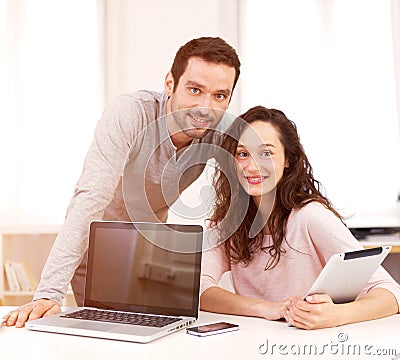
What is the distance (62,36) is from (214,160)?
2283 mm

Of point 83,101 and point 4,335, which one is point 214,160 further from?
point 83,101

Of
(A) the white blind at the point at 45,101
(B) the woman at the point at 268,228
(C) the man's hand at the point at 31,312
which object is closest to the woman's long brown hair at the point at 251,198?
(B) the woman at the point at 268,228

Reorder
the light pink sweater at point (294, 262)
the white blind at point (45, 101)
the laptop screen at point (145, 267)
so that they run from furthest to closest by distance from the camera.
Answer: the white blind at point (45, 101)
the light pink sweater at point (294, 262)
the laptop screen at point (145, 267)

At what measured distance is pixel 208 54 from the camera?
1839 mm

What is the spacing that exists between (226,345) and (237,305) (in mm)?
336

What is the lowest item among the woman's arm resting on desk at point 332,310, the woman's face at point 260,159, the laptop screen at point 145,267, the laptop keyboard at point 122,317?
the laptop keyboard at point 122,317

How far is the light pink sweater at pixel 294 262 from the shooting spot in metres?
1.79

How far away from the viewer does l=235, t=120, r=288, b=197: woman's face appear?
1.92m

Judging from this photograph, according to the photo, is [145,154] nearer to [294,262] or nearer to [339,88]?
[294,262]

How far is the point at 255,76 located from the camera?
4.21 metres

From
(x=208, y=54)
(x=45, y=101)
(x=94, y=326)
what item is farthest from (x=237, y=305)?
(x=45, y=101)

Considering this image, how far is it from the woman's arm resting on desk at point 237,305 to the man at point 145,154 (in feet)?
1.10

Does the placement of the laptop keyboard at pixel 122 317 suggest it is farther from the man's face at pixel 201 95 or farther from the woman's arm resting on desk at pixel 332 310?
the man's face at pixel 201 95

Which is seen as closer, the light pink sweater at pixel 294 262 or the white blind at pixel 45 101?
the light pink sweater at pixel 294 262
